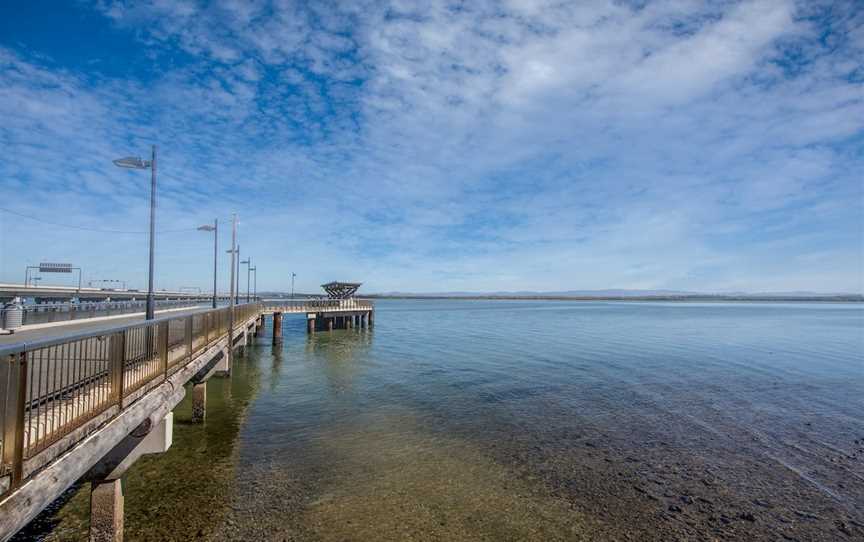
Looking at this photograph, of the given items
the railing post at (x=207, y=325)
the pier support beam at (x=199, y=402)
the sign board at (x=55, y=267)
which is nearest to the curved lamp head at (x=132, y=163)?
the railing post at (x=207, y=325)

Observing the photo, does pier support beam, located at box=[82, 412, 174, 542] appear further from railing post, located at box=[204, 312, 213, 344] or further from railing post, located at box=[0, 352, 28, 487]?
railing post, located at box=[204, 312, 213, 344]

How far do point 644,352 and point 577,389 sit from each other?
16.4m

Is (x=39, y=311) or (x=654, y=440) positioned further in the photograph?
(x=39, y=311)

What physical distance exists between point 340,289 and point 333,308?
9159 millimetres

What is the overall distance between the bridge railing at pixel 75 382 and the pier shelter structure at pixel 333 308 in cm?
3604

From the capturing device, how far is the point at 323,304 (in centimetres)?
5266

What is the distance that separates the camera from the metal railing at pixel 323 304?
49.4 m

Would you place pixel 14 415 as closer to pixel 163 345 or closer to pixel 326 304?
pixel 163 345

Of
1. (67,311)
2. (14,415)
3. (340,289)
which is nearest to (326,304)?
(340,289)

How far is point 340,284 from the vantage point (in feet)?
197

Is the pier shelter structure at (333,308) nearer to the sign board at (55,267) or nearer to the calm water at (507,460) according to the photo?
the calm water at (507,460)

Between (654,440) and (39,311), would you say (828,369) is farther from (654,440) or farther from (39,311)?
(39,311)

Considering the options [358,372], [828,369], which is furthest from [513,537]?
[828,369]

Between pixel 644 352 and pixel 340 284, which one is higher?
pixel 340 284
